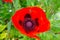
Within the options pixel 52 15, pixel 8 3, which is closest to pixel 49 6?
pixel 52 15

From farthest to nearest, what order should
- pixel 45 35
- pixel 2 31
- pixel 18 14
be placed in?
A: 1. pixel 2 31
2. pixel 45 35
3. pixel 18 14

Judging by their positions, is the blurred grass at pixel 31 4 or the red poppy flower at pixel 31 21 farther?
the blurred grass at pixel 31 4

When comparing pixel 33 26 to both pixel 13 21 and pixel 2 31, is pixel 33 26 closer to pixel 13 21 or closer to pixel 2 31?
pixel 13 21

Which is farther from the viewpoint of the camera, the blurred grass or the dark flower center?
the blurred grass

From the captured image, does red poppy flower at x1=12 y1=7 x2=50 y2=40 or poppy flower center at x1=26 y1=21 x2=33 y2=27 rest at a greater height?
red poppy flower at x1=12 y1=7 x2=50 y2=40

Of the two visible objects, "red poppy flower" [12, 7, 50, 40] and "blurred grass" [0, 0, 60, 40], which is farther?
"blurred grass" [0, 0, 60, 40]

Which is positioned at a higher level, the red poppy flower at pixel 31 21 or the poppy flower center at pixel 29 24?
the red poppy flower at pixel 31 21

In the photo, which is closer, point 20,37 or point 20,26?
point 20,26

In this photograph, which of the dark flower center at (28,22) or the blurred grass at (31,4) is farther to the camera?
the blurred grass at (31,4)
